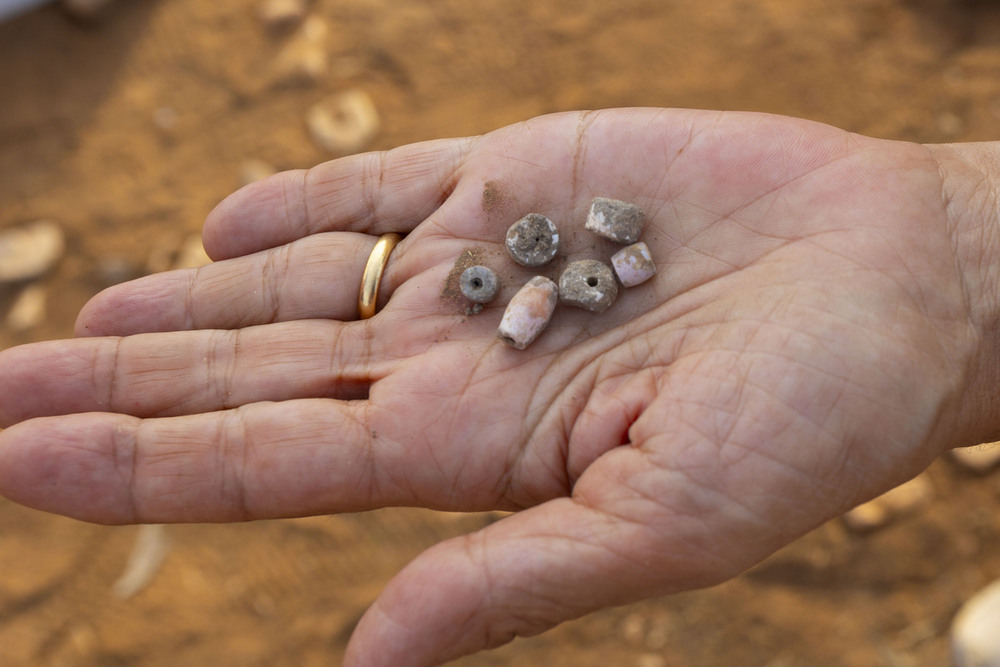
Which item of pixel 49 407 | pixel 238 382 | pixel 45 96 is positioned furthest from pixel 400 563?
pixel 45 96

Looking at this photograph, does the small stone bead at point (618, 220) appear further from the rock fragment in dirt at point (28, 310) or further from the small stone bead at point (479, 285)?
the rock fragment in dirt at point (28, 310)

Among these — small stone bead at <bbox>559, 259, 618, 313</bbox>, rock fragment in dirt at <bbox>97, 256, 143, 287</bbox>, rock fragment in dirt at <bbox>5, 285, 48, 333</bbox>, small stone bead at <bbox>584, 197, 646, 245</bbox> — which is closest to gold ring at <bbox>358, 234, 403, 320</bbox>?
small stone bead at <bbox>559, 259, 618, 313</bbox>

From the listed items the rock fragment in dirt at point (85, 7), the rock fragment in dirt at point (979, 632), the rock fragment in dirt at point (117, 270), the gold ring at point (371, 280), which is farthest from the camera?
the rock fragment in dirt at point (85, 7)

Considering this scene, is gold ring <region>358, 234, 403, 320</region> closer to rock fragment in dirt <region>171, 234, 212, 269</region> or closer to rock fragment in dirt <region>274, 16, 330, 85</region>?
rock fragment in dirt <region>171, 234, 212, 269</region>

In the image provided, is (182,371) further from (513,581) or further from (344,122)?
(344,122)

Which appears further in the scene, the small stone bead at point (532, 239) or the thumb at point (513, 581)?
the small stone bead at point (532, 239)

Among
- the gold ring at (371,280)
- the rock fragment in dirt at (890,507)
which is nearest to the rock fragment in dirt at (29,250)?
the gold ring at (371,280)
